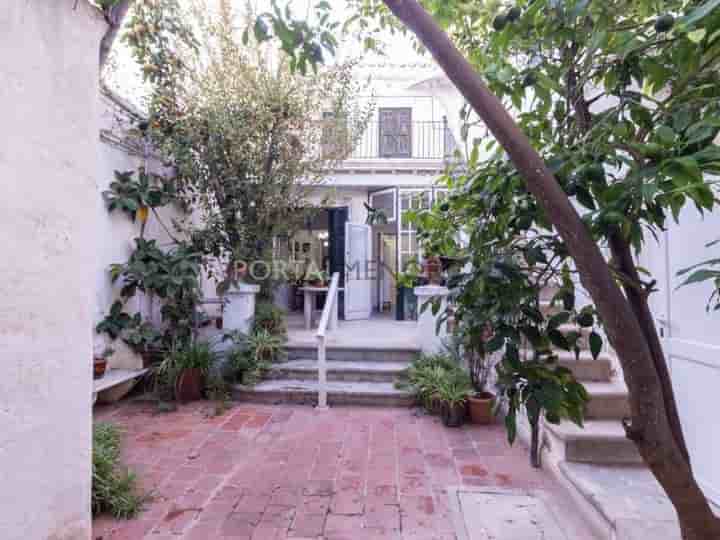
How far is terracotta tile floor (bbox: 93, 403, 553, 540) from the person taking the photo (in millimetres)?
2146

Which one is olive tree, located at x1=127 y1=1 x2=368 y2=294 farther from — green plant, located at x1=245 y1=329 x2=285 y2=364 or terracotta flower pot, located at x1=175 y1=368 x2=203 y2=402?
terracotta flower pot, located at x1=175 y1=368 x2=203 y2=402

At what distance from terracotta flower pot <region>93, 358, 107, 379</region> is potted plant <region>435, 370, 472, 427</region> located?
10.5 ft

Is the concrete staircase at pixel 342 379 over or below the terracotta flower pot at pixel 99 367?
below

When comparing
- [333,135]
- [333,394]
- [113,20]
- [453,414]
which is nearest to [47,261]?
[113,20]

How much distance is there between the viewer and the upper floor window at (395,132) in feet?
28.8

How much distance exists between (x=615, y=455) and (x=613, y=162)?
2.14 metres

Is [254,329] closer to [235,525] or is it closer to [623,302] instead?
[235,525]

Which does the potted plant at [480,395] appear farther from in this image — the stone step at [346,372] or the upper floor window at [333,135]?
the upper floor window at [333,135]

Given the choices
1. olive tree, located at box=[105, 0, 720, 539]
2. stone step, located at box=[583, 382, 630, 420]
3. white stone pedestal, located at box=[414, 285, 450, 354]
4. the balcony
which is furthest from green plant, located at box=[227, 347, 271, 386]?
the balcony

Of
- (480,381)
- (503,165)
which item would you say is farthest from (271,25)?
(480,381)

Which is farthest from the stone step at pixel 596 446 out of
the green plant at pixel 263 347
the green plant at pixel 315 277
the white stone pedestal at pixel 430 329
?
the green plant at pixel 315 277

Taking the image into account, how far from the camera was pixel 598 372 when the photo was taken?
2990 mm

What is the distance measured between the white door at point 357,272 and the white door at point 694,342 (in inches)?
224

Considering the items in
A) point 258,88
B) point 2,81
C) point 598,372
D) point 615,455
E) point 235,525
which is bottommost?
point 235,525
